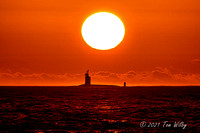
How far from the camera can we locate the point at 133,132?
1726 inches

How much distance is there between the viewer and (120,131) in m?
44.3

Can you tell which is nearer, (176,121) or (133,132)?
(133,132)

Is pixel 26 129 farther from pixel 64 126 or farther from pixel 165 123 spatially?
pixel 165 123

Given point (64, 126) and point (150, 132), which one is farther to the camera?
point (64, 126)

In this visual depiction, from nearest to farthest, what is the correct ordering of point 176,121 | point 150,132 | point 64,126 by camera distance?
1. point 150,132
2. point 64,126
3. point 176,121

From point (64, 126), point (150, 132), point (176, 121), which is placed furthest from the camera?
point (176, 121)

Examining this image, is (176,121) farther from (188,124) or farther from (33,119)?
(33,119)

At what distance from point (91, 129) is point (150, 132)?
7.62 metres

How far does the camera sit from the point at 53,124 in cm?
4997

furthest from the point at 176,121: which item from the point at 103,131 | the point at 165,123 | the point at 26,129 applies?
the point at 26,129

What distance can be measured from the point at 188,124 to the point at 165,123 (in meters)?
3.22

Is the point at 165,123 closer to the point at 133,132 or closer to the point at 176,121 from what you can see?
the point at 176,121

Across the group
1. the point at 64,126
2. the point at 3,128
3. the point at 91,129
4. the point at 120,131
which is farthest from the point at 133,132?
the point at 3,128

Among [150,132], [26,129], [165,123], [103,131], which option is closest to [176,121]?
[165,123]
